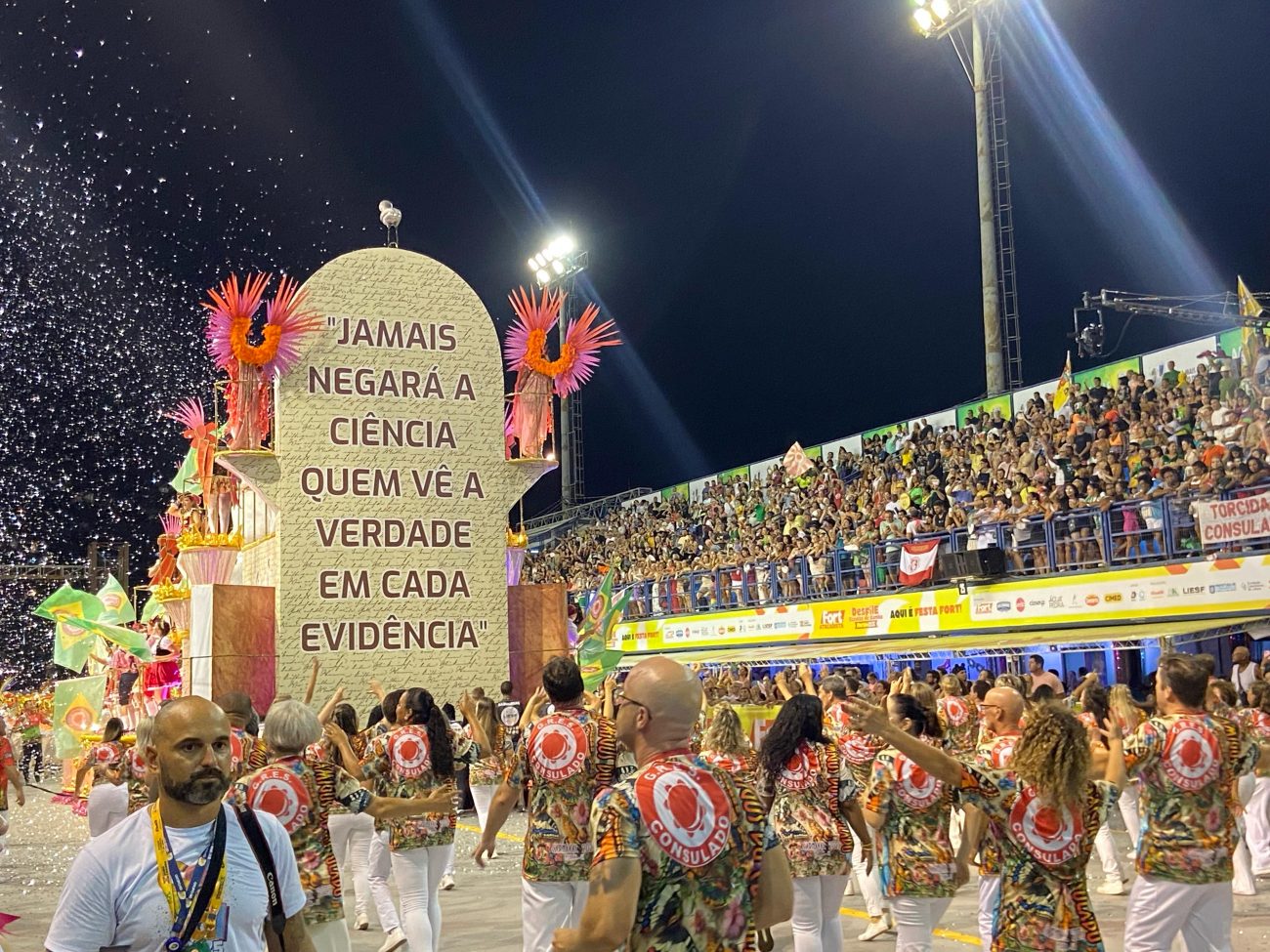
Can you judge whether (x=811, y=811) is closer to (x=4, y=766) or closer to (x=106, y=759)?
(x=106, y=759)

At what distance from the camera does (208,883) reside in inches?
126

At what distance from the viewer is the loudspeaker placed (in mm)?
20062

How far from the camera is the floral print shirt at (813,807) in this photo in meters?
6.66

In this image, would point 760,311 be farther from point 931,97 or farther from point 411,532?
point 411,532

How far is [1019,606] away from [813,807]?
1385 centimetres

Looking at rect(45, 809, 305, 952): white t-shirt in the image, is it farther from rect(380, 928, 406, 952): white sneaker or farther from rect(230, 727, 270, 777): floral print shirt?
rect(380, 928, 406, 952): white sneaker

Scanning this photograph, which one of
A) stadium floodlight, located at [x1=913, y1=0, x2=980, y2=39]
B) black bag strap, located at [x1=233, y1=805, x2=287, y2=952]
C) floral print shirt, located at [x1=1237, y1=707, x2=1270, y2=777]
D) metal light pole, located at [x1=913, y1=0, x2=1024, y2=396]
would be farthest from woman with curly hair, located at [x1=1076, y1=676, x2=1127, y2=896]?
stadium floodlight, located at [x1=913, y1=0, x2=980, y2=39]

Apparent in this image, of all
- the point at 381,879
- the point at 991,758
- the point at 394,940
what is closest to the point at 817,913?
the point at 991,758

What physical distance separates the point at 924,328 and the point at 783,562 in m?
34.3

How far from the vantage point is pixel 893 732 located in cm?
445

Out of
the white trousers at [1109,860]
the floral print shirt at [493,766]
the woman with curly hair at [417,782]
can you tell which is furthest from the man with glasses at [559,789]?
the white trousers at [1109,860]

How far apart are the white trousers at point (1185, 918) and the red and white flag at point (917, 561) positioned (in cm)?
1585

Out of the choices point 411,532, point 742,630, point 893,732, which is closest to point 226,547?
point 411,532

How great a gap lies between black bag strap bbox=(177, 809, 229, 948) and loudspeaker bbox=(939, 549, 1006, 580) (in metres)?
18.0
